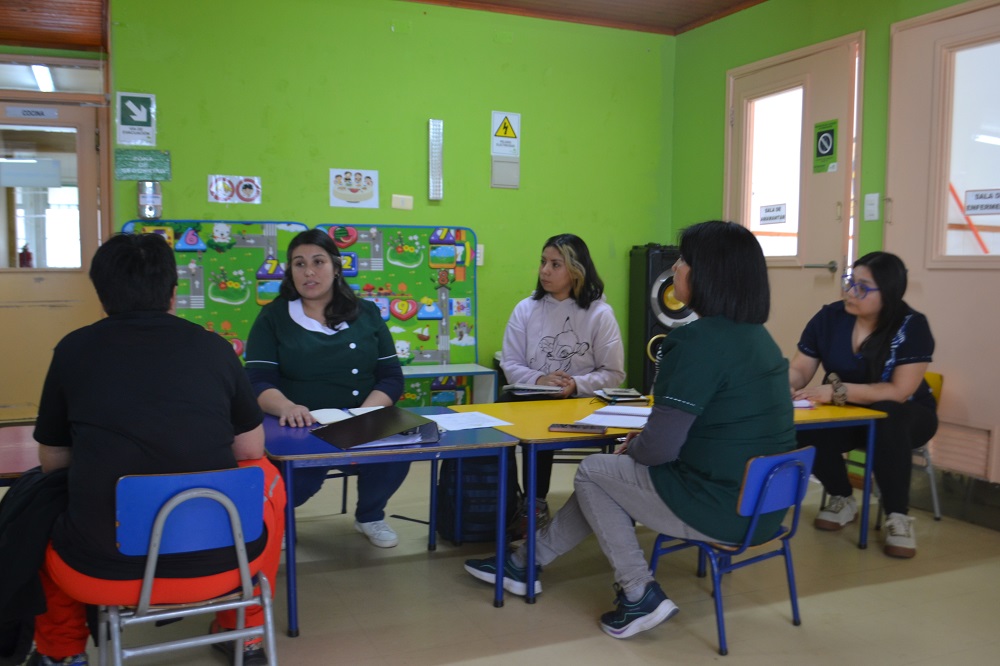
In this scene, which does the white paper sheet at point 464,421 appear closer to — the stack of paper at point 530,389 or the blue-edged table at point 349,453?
Result: the blue-edged table at point 349,453

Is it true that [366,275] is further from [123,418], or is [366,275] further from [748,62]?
[123,418]

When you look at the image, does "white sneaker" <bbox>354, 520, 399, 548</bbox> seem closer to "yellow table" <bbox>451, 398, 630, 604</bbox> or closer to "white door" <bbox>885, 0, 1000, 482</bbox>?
"yellow table" <bbox>451, 398, 630, 604</bbox>

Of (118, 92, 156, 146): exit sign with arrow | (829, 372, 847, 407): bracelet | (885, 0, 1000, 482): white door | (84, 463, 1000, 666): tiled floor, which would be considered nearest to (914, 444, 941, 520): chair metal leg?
(885, 0, 1000, 482): white door

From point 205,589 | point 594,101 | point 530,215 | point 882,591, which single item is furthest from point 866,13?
point 205,589

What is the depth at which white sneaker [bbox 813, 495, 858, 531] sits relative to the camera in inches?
148

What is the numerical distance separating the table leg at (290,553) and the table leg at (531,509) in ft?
2.42

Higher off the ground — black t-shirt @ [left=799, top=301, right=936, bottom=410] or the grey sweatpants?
black t-shirt @ [left=799, top=301, right=936, bottom=410]

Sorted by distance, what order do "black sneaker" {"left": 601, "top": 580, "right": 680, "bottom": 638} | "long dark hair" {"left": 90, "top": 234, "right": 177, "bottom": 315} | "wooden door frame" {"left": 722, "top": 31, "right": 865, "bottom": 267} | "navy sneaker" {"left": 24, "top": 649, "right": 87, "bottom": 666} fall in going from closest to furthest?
"long dark hair" {"left": 90, "top": 234, "right": 177, "bottom": 315} → "navy sneaker" {"left": 24, "top": 649, "right": 87, "bottom": 666} → "black sneaker" {"left": 601, "top": 580, "right": 680, "bottom": 638} → "wooden door frame" {"left": 722, "top": 31, "right": 865, "bottom": 267}

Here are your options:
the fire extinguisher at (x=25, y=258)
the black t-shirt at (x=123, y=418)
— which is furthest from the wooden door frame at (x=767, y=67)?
the fire extinguisher at (x=25, y=258)

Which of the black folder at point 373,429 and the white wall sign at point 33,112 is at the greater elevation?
the white wall sign at point 33,112

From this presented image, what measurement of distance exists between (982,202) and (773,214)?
1360 millimetres

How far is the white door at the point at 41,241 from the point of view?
5746 mm

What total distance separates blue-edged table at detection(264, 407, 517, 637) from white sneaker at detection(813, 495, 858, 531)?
172 cm

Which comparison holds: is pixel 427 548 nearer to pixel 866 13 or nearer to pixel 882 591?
pixel 882 591
